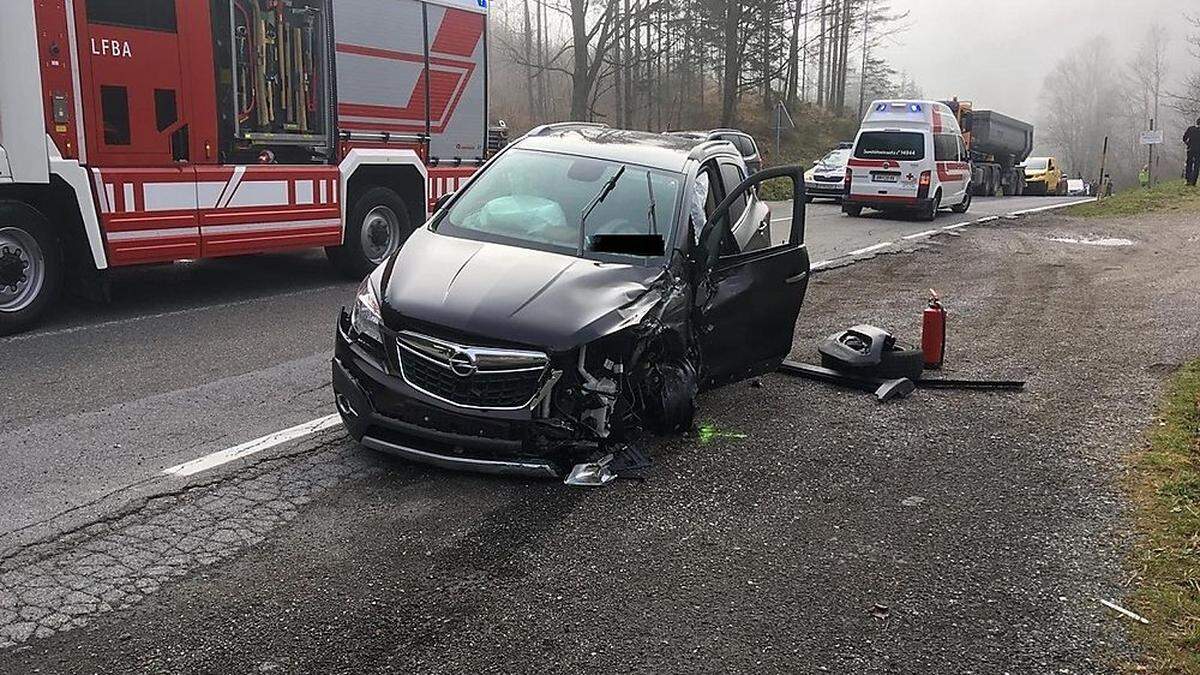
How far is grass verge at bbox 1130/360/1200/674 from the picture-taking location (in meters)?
3.38

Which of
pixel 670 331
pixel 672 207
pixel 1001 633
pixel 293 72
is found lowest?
pixel 1001 633

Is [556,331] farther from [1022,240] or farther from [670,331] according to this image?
[1022,240]

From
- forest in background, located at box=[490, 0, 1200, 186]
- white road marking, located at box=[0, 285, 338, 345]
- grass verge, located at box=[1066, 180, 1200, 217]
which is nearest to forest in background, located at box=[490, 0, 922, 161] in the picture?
forest in background, located at box=[490, 0, 1200, 186]

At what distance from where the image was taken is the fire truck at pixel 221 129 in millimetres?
7566

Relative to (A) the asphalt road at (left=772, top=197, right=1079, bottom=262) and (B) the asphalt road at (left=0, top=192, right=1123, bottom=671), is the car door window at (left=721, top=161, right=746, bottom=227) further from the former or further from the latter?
(A) the asphalt road at (left=772, top=197, right=1079, bottom=262)

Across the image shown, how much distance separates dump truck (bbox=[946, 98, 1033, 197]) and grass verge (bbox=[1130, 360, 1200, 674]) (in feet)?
92.0

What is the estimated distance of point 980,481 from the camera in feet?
16.4

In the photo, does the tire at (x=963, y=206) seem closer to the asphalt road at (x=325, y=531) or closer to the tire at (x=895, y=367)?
the tire at (x=895, y=367)

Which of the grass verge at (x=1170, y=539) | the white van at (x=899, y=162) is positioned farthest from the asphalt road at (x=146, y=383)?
the white van at (x=899, y=162)

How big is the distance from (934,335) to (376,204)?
606 centimetres

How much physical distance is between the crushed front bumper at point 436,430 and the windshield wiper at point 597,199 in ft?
4.29

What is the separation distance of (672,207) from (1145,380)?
3.64 meters

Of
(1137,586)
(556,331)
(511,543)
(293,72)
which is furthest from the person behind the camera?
(293,72)

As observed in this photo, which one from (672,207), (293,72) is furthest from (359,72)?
(672,207)
